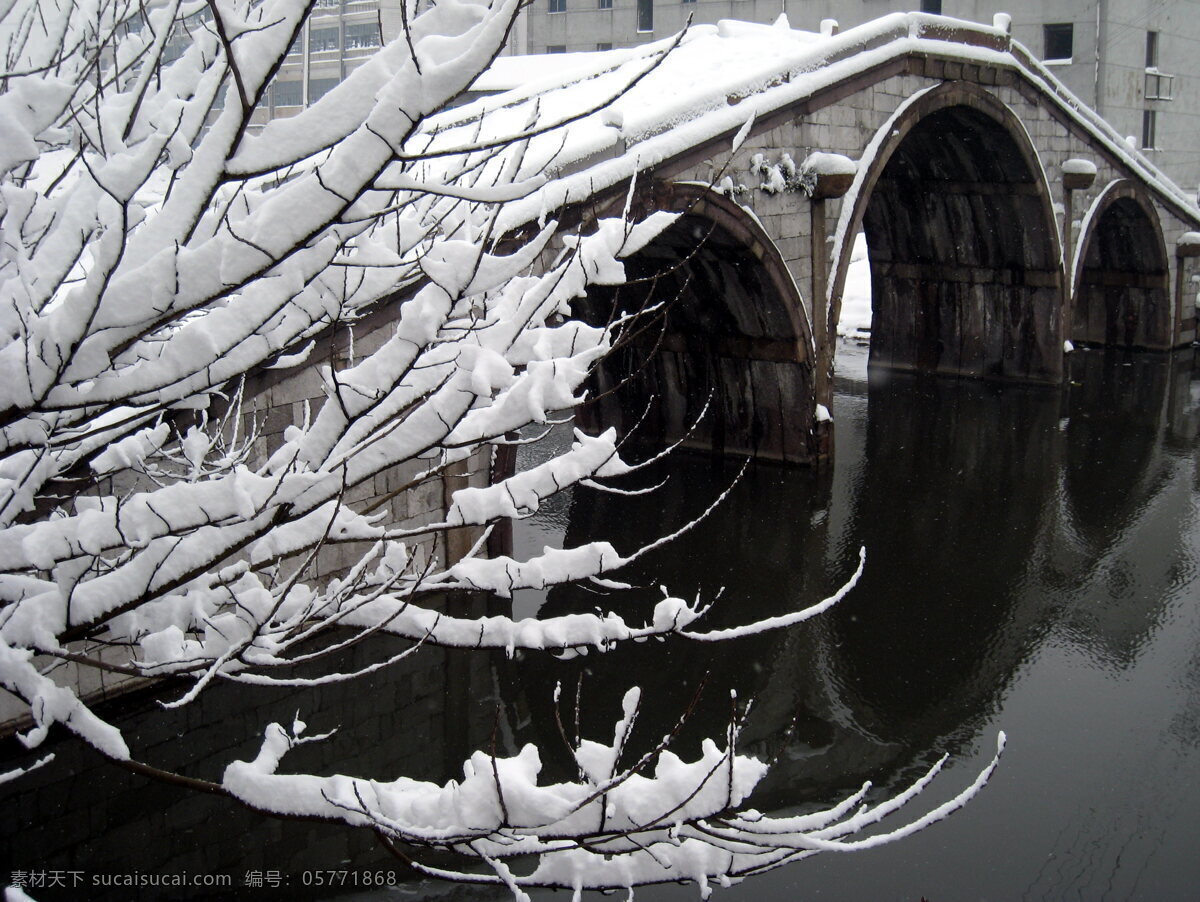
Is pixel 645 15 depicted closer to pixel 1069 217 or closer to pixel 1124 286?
pixel 1124 286

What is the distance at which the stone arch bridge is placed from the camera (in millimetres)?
11727

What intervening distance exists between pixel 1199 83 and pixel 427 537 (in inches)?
1290

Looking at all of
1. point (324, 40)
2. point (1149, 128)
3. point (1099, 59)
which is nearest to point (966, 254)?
point (1099, 59)

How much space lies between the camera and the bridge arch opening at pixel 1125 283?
2084 cm

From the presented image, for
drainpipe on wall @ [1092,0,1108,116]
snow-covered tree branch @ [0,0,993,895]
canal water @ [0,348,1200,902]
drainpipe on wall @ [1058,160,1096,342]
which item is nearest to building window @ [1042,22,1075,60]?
drainpipe on wall @ [1092,0,1108,116]

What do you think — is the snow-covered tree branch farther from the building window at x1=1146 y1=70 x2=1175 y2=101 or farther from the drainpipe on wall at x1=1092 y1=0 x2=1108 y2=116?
the building window at x1=1146 y1=70 x2=1175 y2=101

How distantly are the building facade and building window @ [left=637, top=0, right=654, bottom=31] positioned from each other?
0.10ft

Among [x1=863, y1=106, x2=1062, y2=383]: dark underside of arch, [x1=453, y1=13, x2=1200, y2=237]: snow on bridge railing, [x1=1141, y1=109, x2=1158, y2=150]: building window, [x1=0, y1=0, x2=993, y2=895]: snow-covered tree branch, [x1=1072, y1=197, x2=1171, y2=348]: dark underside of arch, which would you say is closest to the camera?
[x1=0, y1=0, x2=993, y2=895]: snow-covered tree branch

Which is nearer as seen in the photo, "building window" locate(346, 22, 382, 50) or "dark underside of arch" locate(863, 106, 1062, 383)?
"dark underside of arch" locate(863, 106, 1062, 383)

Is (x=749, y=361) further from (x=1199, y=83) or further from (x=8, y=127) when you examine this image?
(x=1199, y=83)

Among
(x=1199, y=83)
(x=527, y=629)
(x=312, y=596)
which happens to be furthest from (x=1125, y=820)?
(x=1199, y=83)

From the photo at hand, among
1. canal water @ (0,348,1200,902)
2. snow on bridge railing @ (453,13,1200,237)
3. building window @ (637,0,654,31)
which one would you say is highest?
building window @ (637,0,654,31)

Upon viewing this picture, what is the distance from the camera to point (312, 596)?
148 inches

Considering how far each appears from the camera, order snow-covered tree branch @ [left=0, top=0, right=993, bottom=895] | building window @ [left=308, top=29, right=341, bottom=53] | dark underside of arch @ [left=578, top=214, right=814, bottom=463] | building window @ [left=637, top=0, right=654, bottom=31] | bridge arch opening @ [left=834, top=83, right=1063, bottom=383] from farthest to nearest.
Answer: building window @ [left=637, top=0, right=654, bottom=31]
building window @ [left=308, top=29, right=341, bottom=53]
bridge arch opening @ [left=834, top=83, right=1063, bottom=383]
dark underside of arch @ [left=578, top=214, right=814, bottom=463]
snow-covered tree branch @ [left=0, top=0, right=993, bottom=895]
